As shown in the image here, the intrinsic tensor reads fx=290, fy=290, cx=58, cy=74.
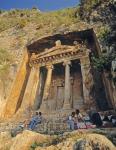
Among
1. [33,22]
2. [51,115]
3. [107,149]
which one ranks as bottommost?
[107,149]

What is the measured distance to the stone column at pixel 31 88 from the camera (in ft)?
73.5

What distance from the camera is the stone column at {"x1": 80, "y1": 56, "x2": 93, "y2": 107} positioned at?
20.9m

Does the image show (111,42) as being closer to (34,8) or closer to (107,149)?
(107,149)

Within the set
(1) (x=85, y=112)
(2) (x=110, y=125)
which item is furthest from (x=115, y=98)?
(2) (x=110, y=125)

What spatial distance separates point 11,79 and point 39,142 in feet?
37.3

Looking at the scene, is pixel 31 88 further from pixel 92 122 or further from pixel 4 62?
pixel 92 122

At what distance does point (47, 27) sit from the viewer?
26.3 m

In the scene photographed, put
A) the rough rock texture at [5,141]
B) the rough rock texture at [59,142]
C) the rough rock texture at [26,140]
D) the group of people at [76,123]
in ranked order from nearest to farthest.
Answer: the rough rock texture at [59,142] → the rough rock texture at [26,140] → the rough rock texture at [5,141] → the group of people at [76,123]

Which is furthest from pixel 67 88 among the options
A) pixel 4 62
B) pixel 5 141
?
pixel 5 141

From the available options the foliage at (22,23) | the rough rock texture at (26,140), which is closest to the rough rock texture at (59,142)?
the rough rock texture at (26,140)

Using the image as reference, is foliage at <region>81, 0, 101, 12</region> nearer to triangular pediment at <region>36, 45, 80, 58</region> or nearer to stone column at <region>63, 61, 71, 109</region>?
triangular pediment at <region>36, 45, 80, 58</region>

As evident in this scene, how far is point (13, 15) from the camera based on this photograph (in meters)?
32.0

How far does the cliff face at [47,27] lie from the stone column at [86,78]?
2528 mm

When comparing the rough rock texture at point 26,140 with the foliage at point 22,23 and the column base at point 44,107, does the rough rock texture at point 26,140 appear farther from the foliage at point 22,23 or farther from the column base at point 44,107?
the foliage at point 22,23
